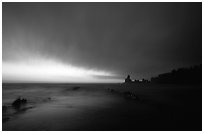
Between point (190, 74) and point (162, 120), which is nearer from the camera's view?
point (162, 120)

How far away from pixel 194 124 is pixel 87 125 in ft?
27.2

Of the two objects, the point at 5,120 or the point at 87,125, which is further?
the point at 5,120

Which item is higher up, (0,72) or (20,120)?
(0,72)

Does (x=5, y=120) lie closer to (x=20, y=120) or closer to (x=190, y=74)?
(x=20, y=120)

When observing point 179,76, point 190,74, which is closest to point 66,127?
point 190,74

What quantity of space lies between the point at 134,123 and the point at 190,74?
94027 millimetres

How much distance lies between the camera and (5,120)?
35.7ft

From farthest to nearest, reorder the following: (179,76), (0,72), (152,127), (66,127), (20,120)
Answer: (179,76) → (20,120) → (66,127) → (152,127) → (0,72)

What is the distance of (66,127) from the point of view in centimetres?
932

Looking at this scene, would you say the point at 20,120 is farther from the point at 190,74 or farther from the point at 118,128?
the point at 190,74

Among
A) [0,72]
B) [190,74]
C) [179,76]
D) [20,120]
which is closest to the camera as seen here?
[0,72]

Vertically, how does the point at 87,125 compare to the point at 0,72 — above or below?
below

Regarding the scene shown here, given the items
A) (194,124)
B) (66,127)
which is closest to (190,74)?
(194,124)

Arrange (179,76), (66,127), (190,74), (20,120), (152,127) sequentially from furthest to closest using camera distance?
1. (179,76)
2. (190,74)
3. (20,120)
4. (66,127)
5. (152,127)
